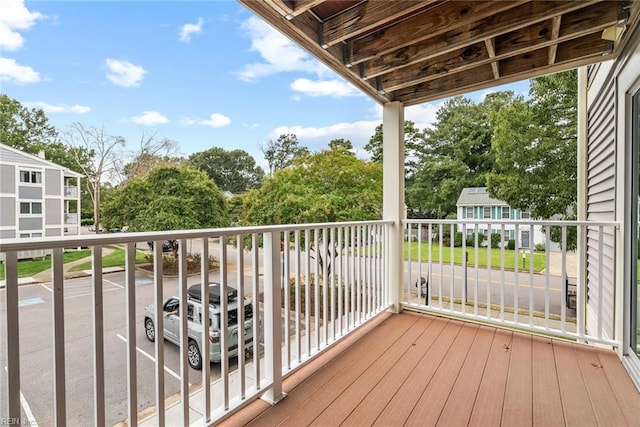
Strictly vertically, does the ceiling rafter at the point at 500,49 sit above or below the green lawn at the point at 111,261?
above

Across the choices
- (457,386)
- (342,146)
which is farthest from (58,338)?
(342,146)

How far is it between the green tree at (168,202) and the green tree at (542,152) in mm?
5666

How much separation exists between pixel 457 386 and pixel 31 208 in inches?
101

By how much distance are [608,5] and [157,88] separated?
7.79 meters

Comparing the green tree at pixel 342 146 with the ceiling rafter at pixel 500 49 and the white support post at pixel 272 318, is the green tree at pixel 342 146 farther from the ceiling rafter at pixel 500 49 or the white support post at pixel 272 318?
the white support post at pixel 272 318

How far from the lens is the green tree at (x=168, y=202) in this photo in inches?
138

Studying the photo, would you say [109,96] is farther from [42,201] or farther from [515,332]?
[515,332]

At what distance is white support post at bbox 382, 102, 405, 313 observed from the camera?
2957 mm

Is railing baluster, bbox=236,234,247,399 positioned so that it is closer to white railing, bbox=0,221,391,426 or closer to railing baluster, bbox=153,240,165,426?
white railing, bbox=0,221,391,426

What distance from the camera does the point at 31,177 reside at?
5.61 ft

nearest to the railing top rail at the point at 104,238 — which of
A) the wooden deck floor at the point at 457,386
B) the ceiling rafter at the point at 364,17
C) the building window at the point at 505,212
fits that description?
the wooden deck floor at the point at 457,386

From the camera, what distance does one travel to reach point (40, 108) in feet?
9.89

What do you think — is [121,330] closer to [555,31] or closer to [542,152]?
[555,31]

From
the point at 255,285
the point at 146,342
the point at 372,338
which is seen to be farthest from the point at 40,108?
the point at 372,338
